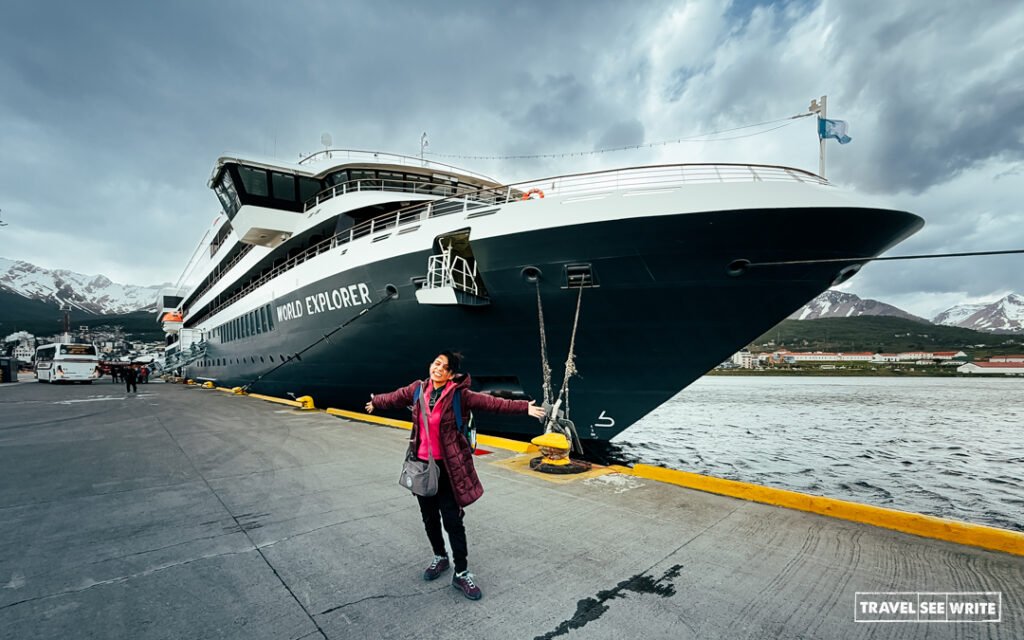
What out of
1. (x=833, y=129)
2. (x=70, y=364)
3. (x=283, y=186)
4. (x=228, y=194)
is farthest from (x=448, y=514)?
(x=70, y=364)

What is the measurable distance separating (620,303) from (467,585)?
214 inches

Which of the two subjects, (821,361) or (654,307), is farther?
(821,361)

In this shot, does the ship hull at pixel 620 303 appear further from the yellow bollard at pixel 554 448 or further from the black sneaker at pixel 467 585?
the black sneaker at pixel 467 585

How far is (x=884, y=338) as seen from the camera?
135 meters

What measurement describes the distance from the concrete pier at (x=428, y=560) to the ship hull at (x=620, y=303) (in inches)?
126

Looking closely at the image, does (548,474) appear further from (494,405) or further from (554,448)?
(494,405)

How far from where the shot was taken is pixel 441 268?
7930 mm

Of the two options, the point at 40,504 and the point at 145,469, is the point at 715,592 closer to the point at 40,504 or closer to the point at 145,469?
the point at 40,504

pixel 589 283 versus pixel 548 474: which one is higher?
pixel 589 283

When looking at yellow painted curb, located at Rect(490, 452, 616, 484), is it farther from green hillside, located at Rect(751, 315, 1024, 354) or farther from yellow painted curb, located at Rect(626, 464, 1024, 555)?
green hillside, located at Rect(751, 315, 1024, 354)

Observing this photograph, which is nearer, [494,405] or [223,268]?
[494,405]

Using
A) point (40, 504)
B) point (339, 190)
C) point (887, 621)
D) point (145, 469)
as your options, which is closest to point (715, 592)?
point (887, 621)

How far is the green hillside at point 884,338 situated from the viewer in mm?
119681

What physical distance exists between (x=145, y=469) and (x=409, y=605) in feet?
16.1
